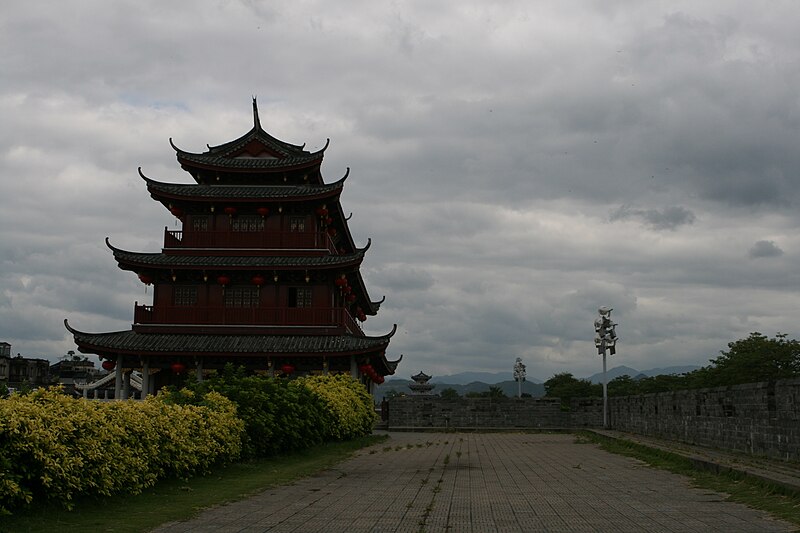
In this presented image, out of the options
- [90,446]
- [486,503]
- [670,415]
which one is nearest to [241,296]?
[670,415]

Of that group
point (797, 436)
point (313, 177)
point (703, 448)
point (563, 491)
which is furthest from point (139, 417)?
point (313, 177)

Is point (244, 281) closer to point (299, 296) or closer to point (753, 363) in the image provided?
point (299, 296)

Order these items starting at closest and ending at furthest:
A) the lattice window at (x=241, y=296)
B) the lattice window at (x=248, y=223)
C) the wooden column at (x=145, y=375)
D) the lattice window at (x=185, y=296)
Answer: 1. the wooden column at (x=145, y=375)
2. the lattice window at (x=241, y=296)
3. the lattice window at (x=185, y=296)
4. the lattice window at (x=248, y=223)

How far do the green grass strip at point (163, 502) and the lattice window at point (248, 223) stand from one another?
1939 cm

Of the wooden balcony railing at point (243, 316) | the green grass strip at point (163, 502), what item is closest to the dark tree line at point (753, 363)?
the wooden balcony railing at point (243, 316)

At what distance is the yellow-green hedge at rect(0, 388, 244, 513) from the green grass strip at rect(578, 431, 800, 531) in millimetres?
8591

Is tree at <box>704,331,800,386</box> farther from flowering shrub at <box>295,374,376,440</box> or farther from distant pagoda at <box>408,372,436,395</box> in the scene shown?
flowering shrub at <box>295,374,376,440</box>

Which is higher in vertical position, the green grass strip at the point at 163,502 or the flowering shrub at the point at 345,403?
the flowering shrub at the point at 345,403

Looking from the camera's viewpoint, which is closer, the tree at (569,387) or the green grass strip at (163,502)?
the green grass strip at (163,502)

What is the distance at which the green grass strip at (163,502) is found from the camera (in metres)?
9.15

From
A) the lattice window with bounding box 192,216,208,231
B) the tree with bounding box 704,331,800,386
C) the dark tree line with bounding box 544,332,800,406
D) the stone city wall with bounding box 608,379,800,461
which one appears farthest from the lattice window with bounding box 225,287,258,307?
the tree with bounding box 704,331,800,386

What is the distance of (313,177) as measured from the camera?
121ft

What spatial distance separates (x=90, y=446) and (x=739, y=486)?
9845 millimetres

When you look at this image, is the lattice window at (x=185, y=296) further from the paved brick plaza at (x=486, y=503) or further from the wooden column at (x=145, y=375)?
the paved brick plaza at (x=486, y=503)
